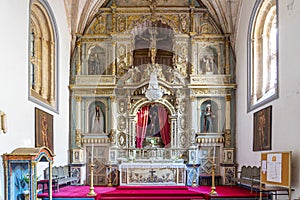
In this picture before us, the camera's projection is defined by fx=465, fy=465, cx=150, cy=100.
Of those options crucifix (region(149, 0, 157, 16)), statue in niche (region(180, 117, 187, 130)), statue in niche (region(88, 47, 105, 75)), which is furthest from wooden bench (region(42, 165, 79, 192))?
crucifix (region(149, 0, 157, 16))

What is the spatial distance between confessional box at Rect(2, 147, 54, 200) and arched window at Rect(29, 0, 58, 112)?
11.9ft

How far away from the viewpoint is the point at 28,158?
35.0ft

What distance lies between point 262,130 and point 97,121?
7.06 metres

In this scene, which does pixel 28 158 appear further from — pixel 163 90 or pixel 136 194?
pixel 163 90

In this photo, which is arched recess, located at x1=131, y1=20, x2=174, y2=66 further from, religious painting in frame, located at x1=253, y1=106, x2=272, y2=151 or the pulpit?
religious painting in frame, located at x1=253, y1=106, x2=272, y2=151

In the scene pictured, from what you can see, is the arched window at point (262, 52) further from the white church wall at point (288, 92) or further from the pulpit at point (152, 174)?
the pulpit at point (152, 174)

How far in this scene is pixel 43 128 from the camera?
47.2 feet

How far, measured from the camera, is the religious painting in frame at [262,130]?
13.3 m

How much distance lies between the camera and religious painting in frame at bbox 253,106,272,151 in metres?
13.3

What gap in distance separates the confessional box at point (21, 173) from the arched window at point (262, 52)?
7033mm

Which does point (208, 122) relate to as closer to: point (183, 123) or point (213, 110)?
point (213, 110)

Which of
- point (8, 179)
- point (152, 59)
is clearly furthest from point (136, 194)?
point (152, 59)

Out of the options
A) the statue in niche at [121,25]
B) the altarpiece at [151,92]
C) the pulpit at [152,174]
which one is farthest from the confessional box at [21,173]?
the statue in niche at [121,25]

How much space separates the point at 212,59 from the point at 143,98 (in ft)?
10.5
